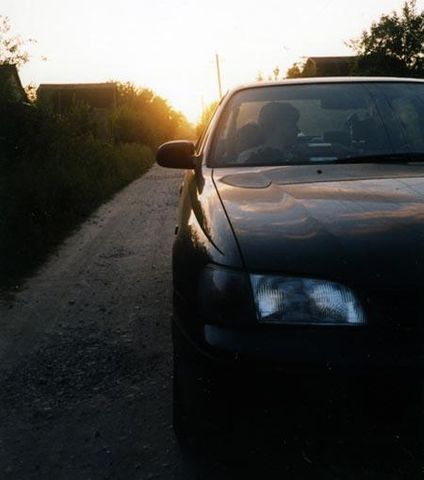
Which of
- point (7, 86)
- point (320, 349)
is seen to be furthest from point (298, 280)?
point (7, 86)

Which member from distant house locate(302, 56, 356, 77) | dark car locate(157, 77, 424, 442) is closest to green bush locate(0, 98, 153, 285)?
dark car locate(157, 77, 424, 442)

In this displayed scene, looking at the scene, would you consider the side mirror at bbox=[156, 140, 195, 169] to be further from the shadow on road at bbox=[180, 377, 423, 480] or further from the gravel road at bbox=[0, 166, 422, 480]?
the shadow on road at bbox=[180, 377, 423, 480]

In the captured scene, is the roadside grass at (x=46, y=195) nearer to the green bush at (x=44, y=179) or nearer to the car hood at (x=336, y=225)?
the green bush at (x=44, y=179)

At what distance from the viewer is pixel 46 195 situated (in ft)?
30.6

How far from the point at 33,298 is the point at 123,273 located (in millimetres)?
951

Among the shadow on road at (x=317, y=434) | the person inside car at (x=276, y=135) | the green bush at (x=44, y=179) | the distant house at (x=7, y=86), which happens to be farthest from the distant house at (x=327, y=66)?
the shadow on road at (x=317, y=434)

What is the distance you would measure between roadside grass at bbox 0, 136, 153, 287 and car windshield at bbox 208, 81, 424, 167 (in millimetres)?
2938

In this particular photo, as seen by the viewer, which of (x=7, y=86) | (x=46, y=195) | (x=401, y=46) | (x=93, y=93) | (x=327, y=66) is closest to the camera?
(x=46, y=195)

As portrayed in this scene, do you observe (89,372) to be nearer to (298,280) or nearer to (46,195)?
(298,280)

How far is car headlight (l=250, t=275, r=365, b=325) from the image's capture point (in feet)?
5.68

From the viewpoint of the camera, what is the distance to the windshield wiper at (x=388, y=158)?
2896 mm

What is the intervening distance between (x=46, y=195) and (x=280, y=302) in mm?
8105

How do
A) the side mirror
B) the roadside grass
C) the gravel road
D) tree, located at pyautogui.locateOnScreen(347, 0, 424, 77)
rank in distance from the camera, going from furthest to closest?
tree, located at pyautogui.locateOnScreen(347, 0, 424, 77)
the roadside grass
the side mirror
the gravel road

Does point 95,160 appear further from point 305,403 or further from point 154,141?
point 154,141
